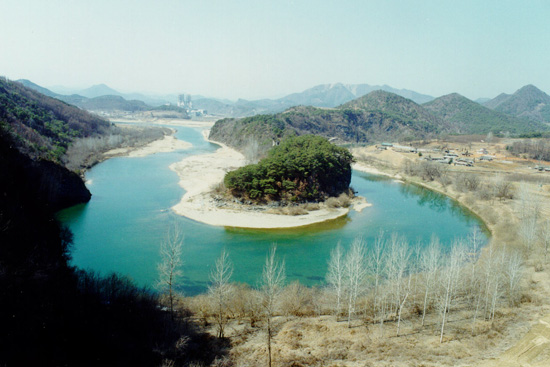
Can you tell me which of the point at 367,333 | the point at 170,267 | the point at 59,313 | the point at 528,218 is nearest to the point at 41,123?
the point at 170,267

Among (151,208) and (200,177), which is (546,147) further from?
(151,208)

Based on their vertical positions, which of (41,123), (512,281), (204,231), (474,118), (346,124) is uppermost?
(474,118)

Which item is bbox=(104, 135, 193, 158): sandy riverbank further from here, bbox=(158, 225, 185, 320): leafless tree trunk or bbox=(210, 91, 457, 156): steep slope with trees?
bbox=(158, 225, 185, 320): leafless tree trunk

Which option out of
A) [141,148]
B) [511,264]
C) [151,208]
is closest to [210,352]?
[511,264]

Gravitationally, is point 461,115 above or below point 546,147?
above

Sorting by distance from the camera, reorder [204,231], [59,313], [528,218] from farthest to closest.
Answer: [528,218]
[204,231]
[59,313]

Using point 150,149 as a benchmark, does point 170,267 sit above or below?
below

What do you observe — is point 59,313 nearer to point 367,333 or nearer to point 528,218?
point 367,333

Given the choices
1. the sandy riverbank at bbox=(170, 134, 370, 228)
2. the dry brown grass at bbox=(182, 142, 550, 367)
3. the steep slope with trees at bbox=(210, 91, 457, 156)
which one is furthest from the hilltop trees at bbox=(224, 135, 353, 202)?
the steep slope with trees at bbox=(210, 91, 457, 156)

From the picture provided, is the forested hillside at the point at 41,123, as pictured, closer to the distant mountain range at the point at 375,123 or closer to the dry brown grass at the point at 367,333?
the dry brown grass at the point at 367,333
